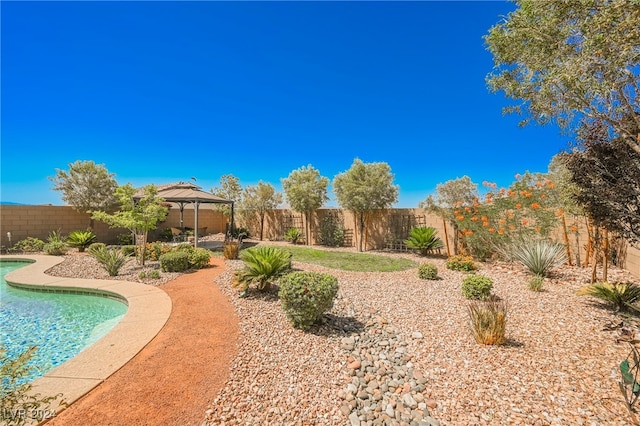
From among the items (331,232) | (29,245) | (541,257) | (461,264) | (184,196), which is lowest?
(461,264)

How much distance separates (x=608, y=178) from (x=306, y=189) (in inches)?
465

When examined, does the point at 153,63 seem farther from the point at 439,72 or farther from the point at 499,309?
the point at 499,309

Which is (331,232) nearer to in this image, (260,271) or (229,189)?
(229,189)

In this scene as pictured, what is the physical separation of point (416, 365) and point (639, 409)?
1.92 metres

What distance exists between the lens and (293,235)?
15.9 m

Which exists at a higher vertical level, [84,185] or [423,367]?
[84,185]

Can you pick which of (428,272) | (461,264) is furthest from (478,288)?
(461,264)

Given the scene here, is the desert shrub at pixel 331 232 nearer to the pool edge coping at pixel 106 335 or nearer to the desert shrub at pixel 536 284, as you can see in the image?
the desert shrub at pixel 536 284

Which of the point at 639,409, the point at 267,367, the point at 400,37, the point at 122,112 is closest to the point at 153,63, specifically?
the point at 122,112

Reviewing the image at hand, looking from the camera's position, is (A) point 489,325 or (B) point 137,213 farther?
(B) point 137,213

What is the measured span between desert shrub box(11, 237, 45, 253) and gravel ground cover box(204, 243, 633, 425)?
40.5 ft

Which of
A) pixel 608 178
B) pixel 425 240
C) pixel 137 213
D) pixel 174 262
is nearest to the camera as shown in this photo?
pixel 608 178

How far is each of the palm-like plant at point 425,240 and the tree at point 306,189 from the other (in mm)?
5545

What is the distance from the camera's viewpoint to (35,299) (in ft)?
21.5
